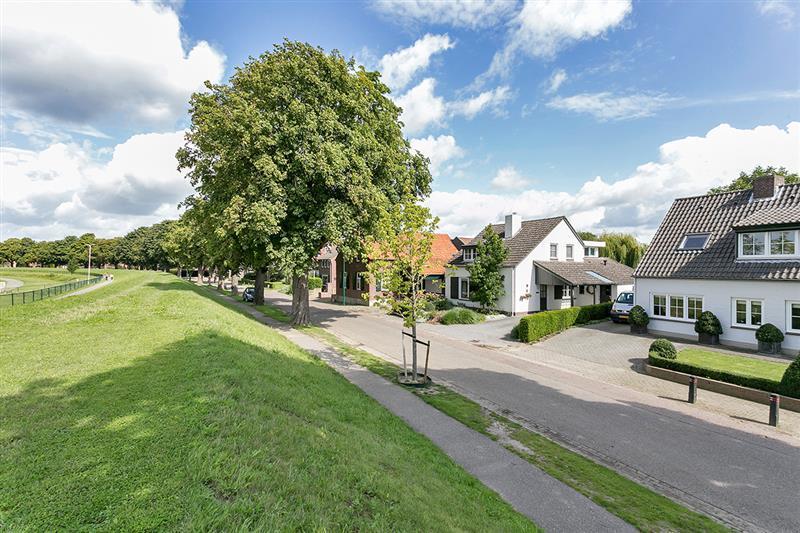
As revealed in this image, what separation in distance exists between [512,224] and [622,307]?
11.3 m

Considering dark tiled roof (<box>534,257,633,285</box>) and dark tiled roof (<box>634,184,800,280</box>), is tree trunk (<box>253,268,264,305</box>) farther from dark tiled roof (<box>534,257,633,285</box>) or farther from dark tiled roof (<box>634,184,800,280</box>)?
dark tiled roof (<box>634,184,800,280</box>)

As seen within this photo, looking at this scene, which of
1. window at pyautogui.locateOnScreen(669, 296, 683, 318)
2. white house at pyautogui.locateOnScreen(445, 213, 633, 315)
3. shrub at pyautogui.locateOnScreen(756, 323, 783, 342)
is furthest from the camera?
white house at pyautogui.locateOnScreen(445, 213, 633, 315)

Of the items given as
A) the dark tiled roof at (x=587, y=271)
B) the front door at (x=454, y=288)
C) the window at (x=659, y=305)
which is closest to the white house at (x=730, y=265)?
the window at (x=659, y=305)

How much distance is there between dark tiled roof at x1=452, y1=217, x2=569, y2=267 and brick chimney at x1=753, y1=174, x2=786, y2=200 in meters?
12.6

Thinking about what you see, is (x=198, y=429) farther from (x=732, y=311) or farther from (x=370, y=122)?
(x=732, y=311)

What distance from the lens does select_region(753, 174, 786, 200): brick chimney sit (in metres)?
19.1

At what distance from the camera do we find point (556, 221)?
102 feet

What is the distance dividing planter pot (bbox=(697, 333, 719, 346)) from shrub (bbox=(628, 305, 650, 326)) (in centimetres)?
258

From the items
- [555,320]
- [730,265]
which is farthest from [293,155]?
[730,265]

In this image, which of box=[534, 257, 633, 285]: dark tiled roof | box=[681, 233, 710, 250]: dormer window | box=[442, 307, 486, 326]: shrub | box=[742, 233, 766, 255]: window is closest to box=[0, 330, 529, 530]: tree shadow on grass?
box=[442, 307, 486, 326]: shrub

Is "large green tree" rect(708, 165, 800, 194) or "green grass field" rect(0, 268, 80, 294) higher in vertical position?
"large green tree" rect(708, 165, 800, 194)

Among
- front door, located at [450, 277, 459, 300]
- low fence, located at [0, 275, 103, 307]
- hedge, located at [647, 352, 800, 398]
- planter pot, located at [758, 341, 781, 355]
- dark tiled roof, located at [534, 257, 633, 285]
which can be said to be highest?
dark tiled roof, located at [534, 257, 633, 285]

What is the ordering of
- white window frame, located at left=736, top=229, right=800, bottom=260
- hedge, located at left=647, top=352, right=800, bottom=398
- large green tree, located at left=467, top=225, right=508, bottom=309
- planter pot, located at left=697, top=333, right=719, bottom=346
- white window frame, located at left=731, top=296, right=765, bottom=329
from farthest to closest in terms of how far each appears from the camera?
large green tree, located at left=467, top=225, right=508, bottom=309 < planter pot, located at left=697, top=333, right=719, bottom=346 < white window frame, located at left=731, top=296, right=765, bottom=329 < white window frame, located at left=736, top=229, right=800, bottom=260 < hedge, located at left=647, top=352, right=800, bottom=398

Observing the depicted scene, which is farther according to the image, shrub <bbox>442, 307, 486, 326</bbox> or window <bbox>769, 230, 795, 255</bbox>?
shrub <bbox>442, 307, 486, 326</bbox>
